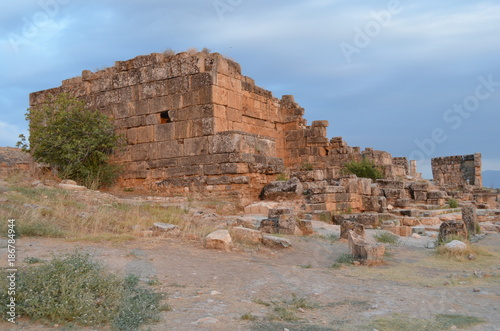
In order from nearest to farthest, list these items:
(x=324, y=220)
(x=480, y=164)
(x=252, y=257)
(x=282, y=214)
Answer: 1. (x=252, y=257)
2. (x=282, y=214)
3. (x=324, y=220)
4. (x=480, y=164)

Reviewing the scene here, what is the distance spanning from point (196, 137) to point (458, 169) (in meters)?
23.4

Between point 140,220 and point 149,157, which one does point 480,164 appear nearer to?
point 149,157

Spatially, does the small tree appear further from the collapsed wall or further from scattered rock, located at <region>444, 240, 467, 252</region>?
scattered rock, located at <region>444, 240, 467, 252</region>

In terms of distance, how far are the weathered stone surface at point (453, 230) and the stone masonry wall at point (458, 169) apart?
21.8 meters

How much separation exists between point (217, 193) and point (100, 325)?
29.2ft

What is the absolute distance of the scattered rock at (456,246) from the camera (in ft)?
24.7

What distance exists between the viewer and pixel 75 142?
13359 millimetres

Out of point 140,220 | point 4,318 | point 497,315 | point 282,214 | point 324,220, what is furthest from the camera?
point 324,220

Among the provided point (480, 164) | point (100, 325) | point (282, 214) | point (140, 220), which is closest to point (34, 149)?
point (140, 220)

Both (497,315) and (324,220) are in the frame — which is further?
(324,220)

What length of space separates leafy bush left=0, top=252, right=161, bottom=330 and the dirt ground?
15 cm

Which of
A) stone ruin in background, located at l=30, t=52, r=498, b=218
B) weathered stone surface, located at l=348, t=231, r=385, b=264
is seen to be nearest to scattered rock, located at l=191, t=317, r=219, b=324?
weathered stone surface, located at l=348, t=231, r=385, b=264

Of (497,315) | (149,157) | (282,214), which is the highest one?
(149,157)

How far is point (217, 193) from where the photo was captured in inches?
490
